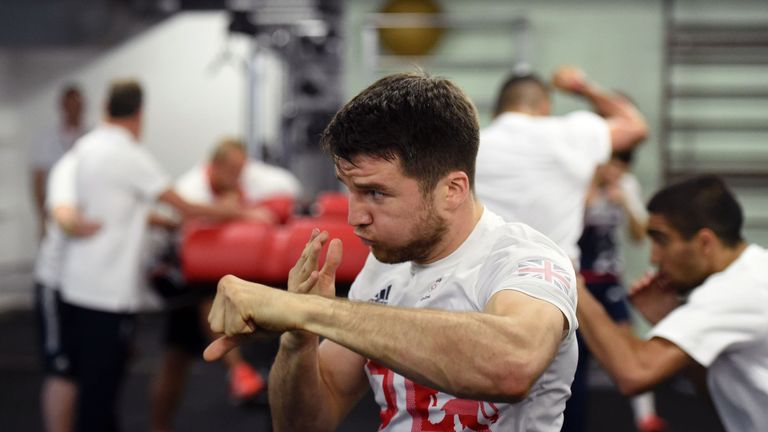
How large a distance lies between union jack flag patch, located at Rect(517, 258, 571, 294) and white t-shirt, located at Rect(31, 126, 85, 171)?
621cm

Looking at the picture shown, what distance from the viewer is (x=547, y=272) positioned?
55.0 inches

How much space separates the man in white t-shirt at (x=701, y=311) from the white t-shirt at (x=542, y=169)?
80 centimetres

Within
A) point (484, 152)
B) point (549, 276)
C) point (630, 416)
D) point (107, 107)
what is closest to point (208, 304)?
point (107, 107)

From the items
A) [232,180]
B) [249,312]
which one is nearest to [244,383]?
[232,180]

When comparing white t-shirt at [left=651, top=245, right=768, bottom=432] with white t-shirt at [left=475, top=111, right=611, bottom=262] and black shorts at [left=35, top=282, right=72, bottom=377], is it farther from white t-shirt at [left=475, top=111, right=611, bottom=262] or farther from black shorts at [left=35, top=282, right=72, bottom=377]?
black shorts at [left=35, top=282, right=72, bottom=377]

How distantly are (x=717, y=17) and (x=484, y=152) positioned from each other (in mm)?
3552

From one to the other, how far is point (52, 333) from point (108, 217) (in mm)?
Result: 616

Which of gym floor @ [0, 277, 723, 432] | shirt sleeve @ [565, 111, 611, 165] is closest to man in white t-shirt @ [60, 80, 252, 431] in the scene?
gym floor @ [0, 277, 723, 432]

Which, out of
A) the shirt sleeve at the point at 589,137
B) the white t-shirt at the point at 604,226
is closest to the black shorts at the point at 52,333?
the shirt sleeve at the point at 589,137

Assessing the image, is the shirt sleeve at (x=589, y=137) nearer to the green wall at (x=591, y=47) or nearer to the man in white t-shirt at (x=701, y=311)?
the man in white t-shirt at (x=701, y=311)

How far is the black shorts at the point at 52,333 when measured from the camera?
155 inches

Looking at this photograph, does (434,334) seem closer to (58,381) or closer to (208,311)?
(58,381)

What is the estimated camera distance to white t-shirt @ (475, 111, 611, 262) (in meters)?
3.05

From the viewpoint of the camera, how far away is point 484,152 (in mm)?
3066
